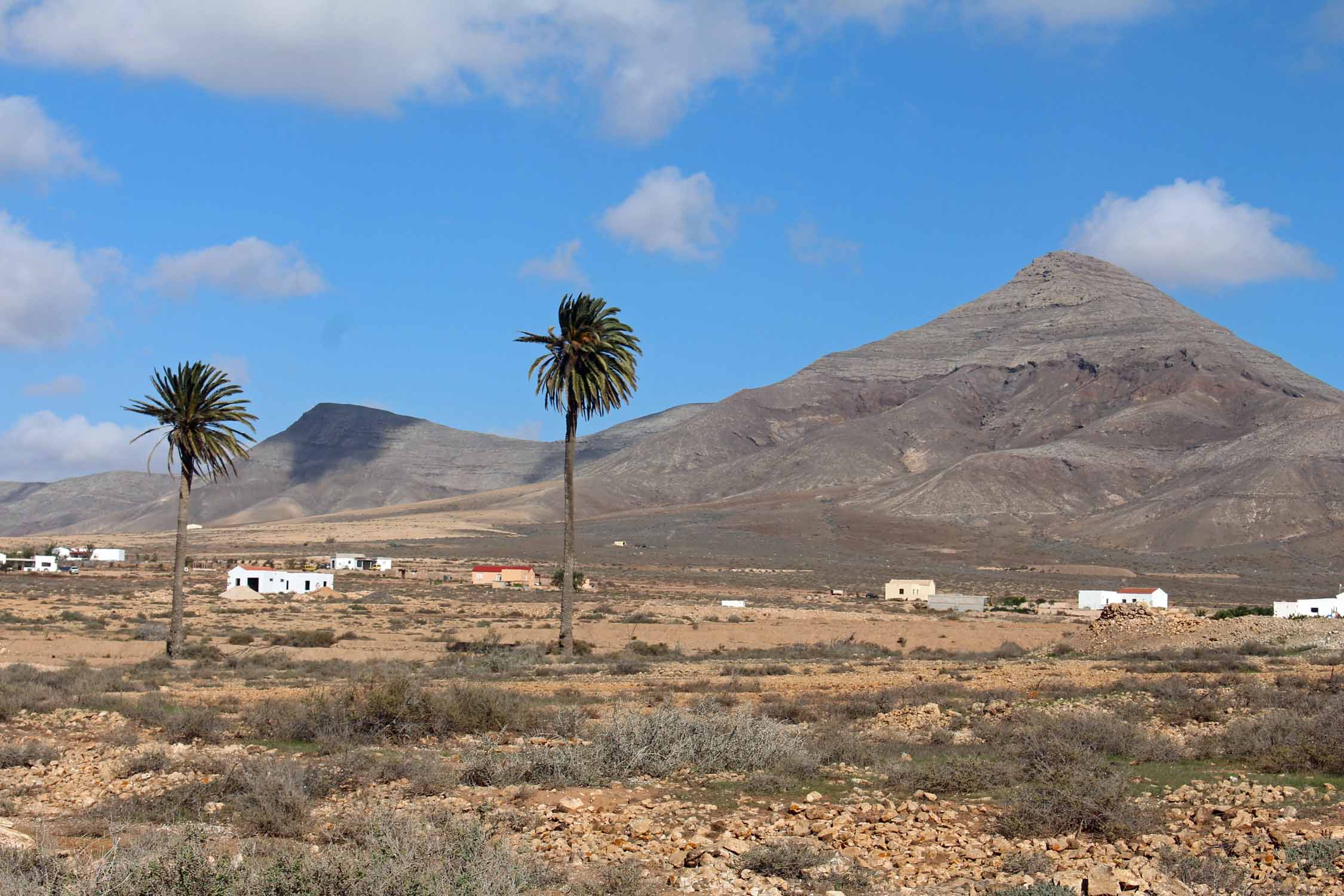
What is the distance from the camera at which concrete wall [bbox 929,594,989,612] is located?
Result: 224ft

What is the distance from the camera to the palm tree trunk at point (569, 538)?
3225 centimetres

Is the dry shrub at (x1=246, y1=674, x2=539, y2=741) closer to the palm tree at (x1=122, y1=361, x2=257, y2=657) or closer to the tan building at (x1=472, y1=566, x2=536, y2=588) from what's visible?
the palm tree at (x1=122, y1=361, x2=257, y2=657)

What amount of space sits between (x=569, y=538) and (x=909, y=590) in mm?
43944

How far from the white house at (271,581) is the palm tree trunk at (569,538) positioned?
32720 millimetres

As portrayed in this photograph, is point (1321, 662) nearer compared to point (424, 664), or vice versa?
point (1321, 662)

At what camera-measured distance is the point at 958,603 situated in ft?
230

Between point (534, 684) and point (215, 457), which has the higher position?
point (215, 457)

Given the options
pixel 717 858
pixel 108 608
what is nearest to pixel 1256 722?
pixel 717 858

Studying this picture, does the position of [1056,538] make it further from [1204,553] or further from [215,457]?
[215,457]

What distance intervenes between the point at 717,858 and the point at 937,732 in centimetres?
731

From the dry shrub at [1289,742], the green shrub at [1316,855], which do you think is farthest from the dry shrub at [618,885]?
the dry shrub at [1289,742]

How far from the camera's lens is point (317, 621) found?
4544cm

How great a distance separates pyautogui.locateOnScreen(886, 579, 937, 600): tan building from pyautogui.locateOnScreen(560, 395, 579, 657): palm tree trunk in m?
42.6

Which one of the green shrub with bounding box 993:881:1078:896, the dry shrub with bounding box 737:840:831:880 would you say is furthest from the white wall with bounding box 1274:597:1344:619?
the green shrub with bounding box 993:881:1078:896
